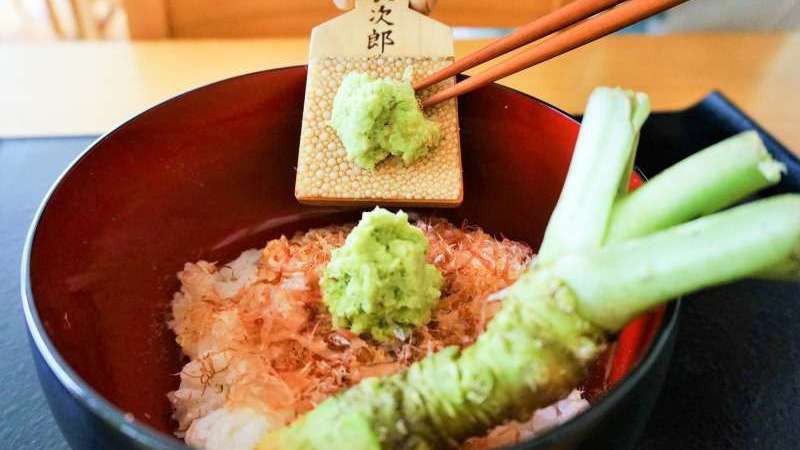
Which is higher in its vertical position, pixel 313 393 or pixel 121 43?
pixel 121 43

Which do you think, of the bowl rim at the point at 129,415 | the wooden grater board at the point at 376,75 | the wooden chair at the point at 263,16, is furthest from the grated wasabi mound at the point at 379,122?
the wooden chair at the point at 263,16

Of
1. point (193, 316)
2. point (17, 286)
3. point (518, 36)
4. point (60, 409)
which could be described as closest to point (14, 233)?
point (17, 286)

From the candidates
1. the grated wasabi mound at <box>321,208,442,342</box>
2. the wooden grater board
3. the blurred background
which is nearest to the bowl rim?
the grated wasabi mound at <box>321,208,442,342</box>

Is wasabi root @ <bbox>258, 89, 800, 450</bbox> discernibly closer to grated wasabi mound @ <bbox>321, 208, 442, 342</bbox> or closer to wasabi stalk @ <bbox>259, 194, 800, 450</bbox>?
wasabi stalk @ <bbox>259, 194, 800, 450</bbox>

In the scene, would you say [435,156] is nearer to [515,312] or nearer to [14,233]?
[515,312]

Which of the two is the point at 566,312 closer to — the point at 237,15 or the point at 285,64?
the point at 285,64
